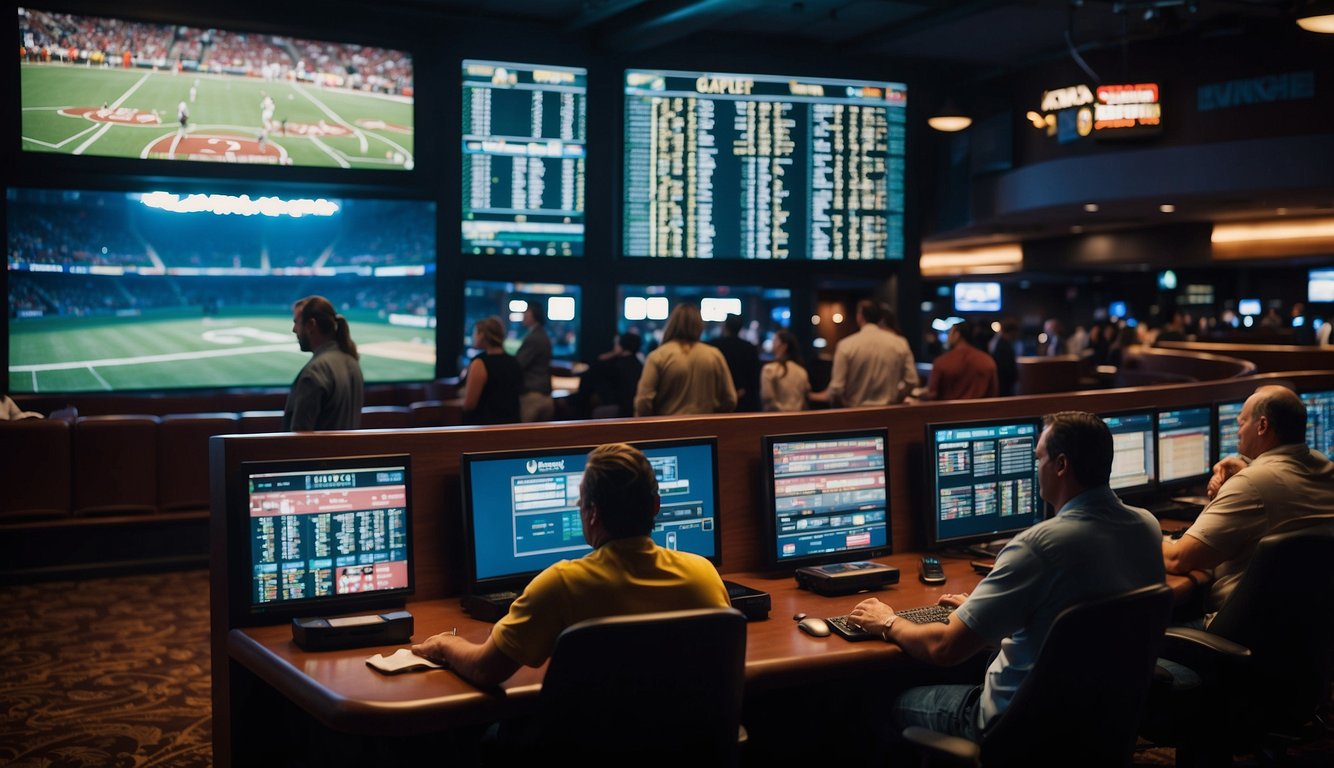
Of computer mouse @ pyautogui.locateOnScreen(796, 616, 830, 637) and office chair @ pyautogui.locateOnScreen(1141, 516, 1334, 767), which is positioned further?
office chair @ pyautogui.locateOnScreen(1141, 516, 1334, 767)

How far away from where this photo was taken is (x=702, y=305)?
9.42 m

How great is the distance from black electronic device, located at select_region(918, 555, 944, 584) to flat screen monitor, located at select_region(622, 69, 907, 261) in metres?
5.84

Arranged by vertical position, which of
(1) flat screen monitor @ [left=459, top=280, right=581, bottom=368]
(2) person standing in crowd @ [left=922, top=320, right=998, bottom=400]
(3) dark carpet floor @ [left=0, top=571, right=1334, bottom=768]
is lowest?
(3) dark carpet floor @ [left=0, top=571, right=1334, bottom=768]

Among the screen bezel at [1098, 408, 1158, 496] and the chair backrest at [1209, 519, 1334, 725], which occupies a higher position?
the screen bezel at [1098, 408, 1158, 496]

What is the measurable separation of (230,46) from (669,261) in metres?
3.40

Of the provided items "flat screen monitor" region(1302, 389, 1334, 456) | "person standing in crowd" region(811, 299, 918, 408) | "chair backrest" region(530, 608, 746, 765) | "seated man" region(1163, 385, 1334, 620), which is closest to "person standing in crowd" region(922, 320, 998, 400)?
"person standing in crowd" region(811, 299, 918, 408)

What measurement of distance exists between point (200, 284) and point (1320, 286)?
763 inches

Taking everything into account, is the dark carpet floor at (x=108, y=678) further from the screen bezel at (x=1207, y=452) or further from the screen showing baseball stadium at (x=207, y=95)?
the screen showing baseball stadium at (x=207, y=95)

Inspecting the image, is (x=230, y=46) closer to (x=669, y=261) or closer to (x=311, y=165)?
(x=311, y=165)

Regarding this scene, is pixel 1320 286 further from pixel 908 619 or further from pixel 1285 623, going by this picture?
pixel 908 619

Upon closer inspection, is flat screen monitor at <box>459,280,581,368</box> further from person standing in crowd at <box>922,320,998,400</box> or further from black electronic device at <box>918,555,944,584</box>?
black electronic device at <box>918,555,944,584</box>

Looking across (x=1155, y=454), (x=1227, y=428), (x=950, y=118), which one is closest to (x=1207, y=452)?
(x=1227, y=428)

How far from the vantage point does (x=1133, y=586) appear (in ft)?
8.41

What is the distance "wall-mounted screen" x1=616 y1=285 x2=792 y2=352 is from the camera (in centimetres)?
920
